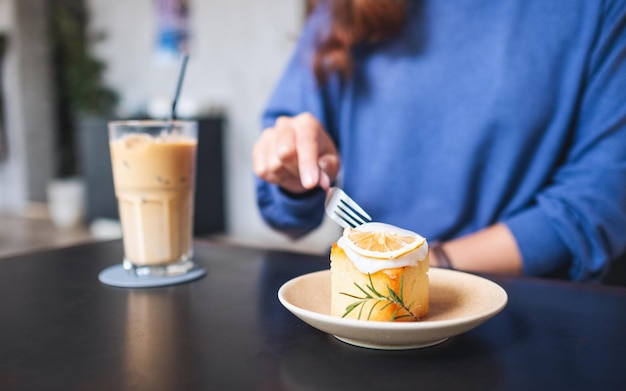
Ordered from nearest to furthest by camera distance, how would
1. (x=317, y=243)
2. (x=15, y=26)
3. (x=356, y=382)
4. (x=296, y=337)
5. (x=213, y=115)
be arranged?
(x=356, y=382) < (x=296, y=337) < (x=317, y=243) < (x=213, y=115) < (x=15, y=26)

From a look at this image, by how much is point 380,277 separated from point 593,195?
0.70 meters

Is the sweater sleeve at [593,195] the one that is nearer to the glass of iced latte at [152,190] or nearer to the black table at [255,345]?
the black table at [255,345]

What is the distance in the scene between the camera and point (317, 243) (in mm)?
4375

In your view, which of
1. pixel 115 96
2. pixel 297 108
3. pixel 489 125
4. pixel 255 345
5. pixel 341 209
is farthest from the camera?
pixel 115 96

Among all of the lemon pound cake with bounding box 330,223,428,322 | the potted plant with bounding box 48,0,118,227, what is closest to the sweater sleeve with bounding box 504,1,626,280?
the lemon pound cake with bounding box 330,223,428,322

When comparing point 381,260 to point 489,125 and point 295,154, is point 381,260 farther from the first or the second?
point 489,125

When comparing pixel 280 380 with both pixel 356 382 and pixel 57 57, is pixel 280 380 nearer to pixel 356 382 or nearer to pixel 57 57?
pixel 356 382

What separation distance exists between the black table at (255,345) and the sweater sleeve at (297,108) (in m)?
0.42

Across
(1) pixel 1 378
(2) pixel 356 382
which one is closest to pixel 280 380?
(2) pixel 356 382

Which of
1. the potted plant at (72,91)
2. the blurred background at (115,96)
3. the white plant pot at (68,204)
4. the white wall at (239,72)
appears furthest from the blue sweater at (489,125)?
the white plant pot at (68,204)

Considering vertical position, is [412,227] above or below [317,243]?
above

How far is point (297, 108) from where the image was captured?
138 centimetres

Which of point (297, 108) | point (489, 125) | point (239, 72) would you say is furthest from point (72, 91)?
point (489, 125)

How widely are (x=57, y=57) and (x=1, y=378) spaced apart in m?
6.59
